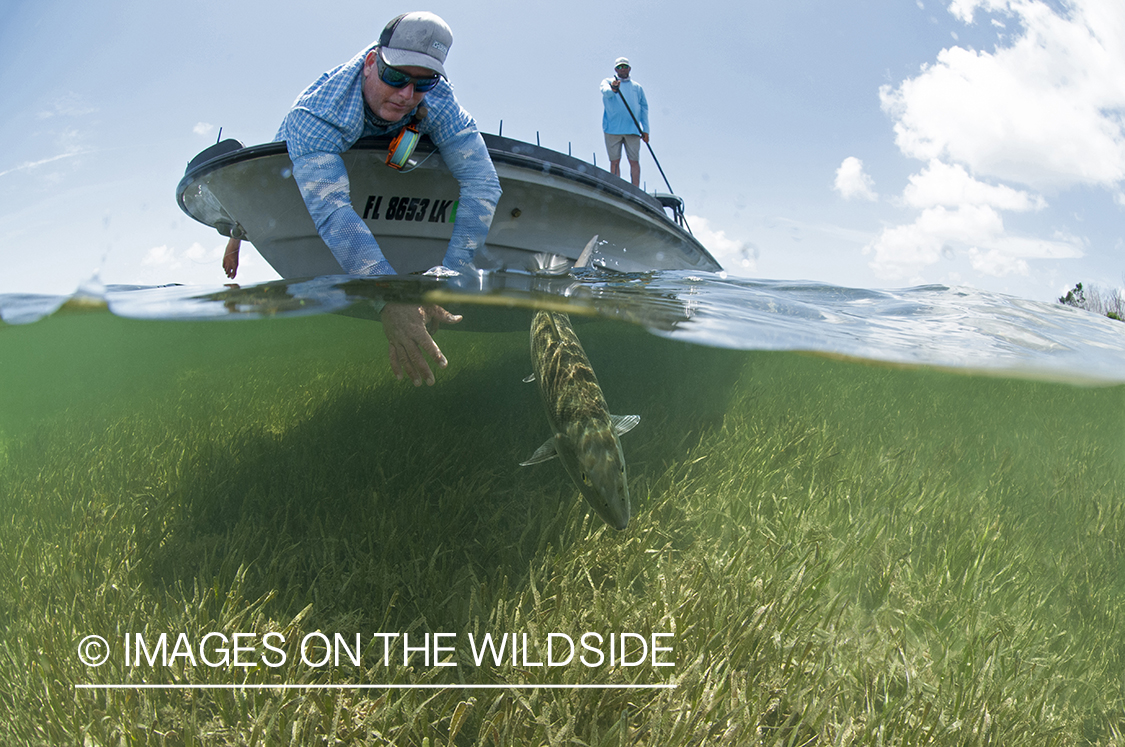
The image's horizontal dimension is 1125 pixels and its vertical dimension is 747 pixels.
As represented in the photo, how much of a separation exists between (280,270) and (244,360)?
31.4ft

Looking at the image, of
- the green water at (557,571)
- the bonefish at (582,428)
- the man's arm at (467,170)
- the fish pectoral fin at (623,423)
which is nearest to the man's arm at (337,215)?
the man's arm at (467,170)

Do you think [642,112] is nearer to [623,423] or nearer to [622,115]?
[622,115]

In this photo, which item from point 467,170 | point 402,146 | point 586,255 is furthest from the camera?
point 586,255

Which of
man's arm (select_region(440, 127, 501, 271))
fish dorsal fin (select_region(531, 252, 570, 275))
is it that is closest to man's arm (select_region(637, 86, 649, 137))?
fish dorsal fin (select_region(531, 252, 570, 275))

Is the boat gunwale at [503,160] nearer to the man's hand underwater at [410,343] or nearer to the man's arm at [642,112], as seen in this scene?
the man's hand underwater at [410,343]

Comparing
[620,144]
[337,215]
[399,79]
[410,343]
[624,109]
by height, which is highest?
[624,109]

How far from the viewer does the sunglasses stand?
3.74 m

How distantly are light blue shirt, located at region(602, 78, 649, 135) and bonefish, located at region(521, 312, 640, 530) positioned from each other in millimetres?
7214

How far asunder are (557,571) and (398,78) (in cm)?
379

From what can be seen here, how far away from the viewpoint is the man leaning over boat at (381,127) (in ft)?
11.9

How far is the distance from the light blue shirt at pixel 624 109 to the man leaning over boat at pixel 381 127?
260 inches

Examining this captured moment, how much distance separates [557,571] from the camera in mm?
3312

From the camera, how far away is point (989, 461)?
7.38 meters

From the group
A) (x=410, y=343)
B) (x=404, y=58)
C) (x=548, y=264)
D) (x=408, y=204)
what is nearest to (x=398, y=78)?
(x=404, y=58)
